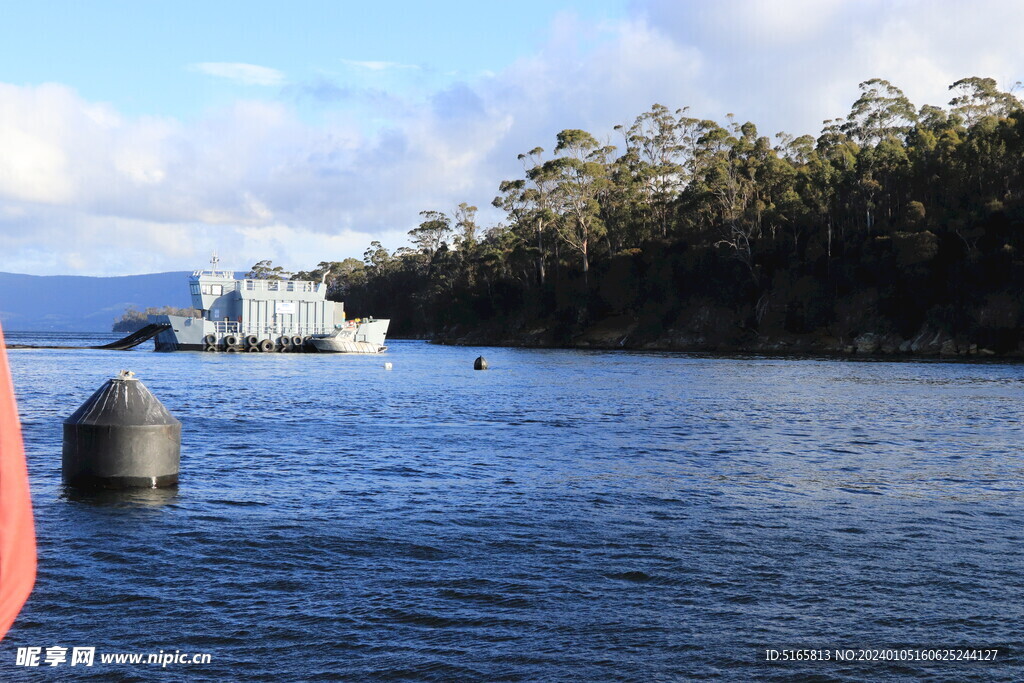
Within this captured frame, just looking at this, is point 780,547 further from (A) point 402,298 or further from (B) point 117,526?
(A) point 402,298

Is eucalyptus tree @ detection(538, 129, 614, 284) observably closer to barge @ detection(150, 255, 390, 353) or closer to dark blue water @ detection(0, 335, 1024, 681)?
barge @ detection(150, 255, 390, 353)

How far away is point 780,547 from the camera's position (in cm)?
1070

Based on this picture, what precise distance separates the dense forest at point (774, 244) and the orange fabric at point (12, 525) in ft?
261

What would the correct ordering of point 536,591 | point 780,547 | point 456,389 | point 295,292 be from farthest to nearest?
point 295,292, point 456,389, point 780,547, point 536,591

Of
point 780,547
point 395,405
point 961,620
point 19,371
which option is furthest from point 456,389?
point 961,620

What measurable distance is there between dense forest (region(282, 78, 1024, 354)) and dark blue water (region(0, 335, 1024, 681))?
196ft

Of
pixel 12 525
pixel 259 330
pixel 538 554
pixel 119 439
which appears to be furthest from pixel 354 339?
pixel 12 525

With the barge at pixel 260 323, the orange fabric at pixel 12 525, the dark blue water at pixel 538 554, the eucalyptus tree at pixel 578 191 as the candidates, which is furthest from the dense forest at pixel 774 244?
the orange fabric at pixel 12 525

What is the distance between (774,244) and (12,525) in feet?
320

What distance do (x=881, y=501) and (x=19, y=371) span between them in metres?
47.5

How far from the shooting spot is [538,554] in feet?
34.0

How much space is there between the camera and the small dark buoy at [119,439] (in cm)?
1275

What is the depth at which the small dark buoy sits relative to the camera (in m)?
12.8

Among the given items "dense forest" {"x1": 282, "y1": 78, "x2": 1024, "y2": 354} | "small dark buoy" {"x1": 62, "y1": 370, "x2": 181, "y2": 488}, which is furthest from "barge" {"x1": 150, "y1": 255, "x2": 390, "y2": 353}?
"small dark buoy" {"x1": 62, "y1": 370, "x2": 181, "y2": 488}
